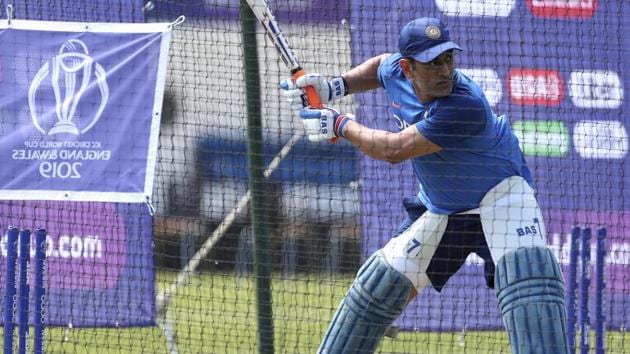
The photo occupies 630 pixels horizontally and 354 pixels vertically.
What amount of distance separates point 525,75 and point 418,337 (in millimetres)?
1552

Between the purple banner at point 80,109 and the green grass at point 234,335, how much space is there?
2.97 ft

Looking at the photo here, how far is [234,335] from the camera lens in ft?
22.9

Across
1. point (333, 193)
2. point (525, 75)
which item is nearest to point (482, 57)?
point (525, 75)

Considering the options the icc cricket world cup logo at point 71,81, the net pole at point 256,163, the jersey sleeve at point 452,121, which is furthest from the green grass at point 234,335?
the jersey sleeve at point 452,121

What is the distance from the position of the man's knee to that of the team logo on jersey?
88 cm

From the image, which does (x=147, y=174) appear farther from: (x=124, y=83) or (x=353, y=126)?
(x=353, y=126)

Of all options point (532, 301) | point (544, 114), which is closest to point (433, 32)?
point (532, 301)

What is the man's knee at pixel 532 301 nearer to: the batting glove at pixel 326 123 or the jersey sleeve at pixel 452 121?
the jersey sleeve at pixel 452 121

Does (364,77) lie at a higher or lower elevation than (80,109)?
lower

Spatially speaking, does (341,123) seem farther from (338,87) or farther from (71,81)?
(71,81)

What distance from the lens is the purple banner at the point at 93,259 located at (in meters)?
6.69

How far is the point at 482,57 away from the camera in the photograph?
6.94 m

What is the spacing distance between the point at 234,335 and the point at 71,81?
5.76ft

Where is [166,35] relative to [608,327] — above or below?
above
